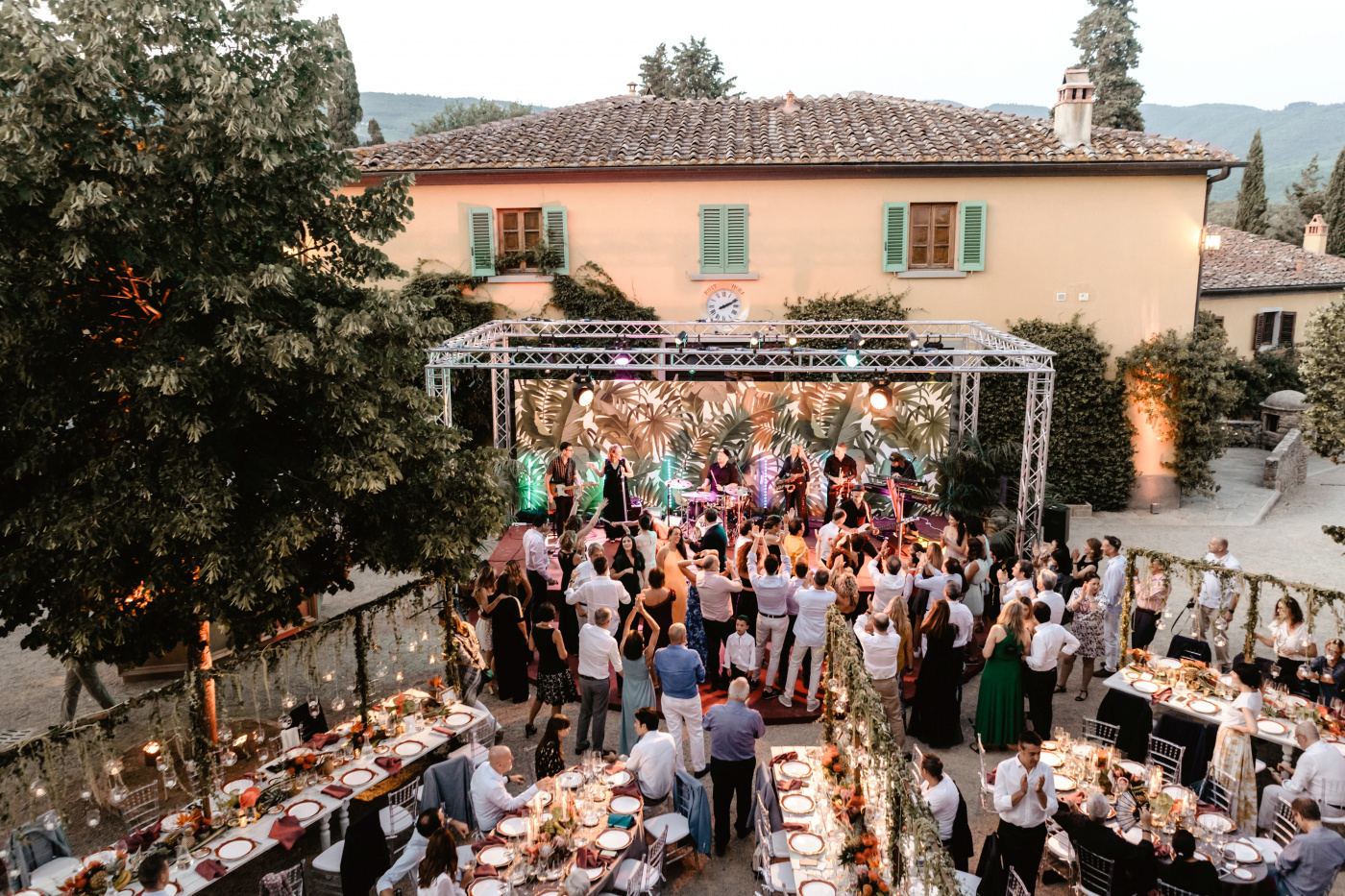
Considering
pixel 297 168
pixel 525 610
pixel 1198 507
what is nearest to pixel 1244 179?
pixel 1198 507

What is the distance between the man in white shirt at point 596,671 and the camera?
7.77 metres

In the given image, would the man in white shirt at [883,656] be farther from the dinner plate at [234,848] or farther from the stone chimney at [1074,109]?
the stone chimney at [1074,109]

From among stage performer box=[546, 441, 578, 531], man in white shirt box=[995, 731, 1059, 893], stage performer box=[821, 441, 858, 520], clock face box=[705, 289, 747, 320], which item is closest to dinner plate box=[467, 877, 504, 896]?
man in white shirt box=[995, 731, 1059, 893]

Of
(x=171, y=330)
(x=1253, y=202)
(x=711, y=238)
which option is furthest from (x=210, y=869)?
(x=1253, y=202)

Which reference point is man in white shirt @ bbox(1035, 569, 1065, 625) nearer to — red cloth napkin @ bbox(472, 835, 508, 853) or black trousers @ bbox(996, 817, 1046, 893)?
black trousers @ bbox(996, 817, 1046, 893)

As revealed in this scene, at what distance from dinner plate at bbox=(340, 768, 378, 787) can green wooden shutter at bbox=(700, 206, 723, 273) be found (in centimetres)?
1199

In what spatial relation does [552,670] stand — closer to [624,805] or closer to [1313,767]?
[624,805]

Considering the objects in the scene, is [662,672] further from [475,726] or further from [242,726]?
[242,726]

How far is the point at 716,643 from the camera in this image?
30.8ft

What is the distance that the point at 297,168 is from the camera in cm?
622

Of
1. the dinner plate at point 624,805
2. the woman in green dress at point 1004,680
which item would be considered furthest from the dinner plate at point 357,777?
the woman in green dress at point 1004,680

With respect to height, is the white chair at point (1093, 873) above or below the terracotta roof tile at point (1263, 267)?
below

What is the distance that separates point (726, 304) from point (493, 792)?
1220 centimetres

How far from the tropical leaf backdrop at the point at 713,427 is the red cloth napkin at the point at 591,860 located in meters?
10.3
